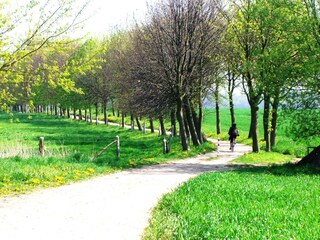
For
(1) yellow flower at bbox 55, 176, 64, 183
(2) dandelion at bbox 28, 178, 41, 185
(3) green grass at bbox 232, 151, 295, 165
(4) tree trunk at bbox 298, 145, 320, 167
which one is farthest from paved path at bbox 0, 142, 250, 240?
(3) green grass at bbox 232, 151, 295, 165

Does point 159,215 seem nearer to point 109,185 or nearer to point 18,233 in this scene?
point 18,233

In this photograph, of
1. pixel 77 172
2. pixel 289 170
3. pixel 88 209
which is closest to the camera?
pixel 88 209

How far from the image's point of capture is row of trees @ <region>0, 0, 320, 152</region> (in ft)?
42.1

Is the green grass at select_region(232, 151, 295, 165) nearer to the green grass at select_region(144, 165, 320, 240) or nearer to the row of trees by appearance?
→ the row of trees

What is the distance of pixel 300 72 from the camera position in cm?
1816

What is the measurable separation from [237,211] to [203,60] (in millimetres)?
20744

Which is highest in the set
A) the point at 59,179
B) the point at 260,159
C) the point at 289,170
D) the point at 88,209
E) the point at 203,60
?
the point at 203,60

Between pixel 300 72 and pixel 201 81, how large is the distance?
36.0 feet

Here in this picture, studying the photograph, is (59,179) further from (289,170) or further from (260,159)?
(260,159)

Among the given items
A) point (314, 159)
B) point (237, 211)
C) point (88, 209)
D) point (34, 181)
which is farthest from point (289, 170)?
point (34, 181)

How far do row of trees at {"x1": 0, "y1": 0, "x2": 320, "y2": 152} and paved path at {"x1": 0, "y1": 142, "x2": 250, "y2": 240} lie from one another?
3.23m

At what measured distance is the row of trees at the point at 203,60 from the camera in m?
12.8

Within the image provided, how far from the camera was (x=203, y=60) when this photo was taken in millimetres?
28234

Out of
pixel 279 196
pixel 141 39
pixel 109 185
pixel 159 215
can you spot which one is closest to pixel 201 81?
pixel 141 39
